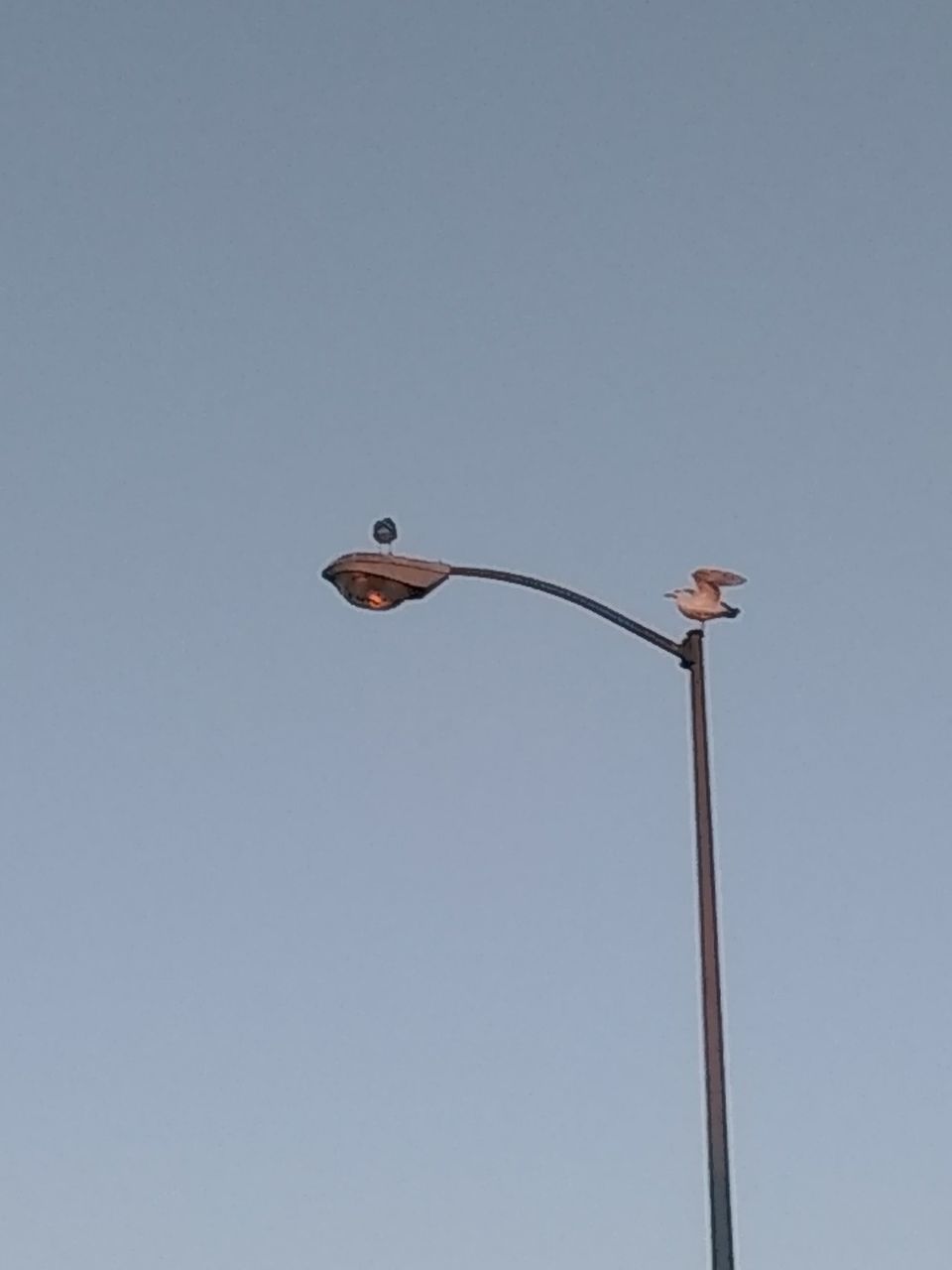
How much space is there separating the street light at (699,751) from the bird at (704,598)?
0.13 meters

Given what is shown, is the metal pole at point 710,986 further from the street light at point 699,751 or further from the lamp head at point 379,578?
the lamp head at point 379,578

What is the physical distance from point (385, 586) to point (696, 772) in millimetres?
2028

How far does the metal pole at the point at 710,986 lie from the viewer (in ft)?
43.1

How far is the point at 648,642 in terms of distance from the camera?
15.2 m

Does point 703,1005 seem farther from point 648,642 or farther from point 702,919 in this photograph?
point 648,642

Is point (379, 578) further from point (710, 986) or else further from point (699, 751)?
point (710, 986)

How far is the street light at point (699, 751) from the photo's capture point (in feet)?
43.5

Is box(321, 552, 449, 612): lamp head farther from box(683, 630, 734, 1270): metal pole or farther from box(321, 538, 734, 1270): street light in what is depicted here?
box(683, 630, 734, 1270): metal pole

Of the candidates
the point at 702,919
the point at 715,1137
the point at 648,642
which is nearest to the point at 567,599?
the point at 648,642

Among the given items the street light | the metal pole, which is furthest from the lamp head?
the metal pole

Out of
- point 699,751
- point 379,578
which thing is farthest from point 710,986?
point 379,578

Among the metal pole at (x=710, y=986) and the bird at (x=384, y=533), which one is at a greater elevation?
the bird at (x=384, y=533)

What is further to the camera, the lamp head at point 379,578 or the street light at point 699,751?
the lamp head at point 379,578

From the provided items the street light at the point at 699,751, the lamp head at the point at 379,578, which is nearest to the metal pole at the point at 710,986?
the street light at the point at 699,751
